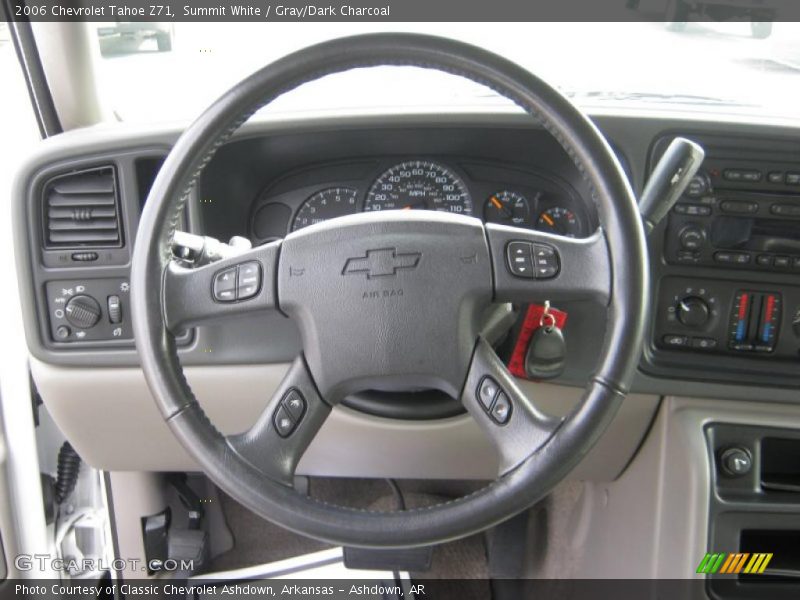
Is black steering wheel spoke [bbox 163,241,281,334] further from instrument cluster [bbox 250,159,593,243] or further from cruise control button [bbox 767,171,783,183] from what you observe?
cruise control button [bbox 767,171,783,183]

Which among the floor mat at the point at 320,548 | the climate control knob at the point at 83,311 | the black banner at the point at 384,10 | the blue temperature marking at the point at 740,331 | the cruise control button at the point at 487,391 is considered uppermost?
the black banner at the point at 384,10

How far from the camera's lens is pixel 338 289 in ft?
2.93

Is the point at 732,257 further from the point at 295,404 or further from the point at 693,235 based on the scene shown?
the point at 295,404

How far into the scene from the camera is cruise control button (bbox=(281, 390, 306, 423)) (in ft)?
2.93

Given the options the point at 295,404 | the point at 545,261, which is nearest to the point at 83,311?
the point at 295,404

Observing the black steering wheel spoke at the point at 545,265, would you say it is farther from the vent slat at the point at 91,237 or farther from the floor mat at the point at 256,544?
the floor mat at the point at 256,544

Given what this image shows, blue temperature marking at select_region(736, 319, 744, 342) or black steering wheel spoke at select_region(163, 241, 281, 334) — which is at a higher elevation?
black steering wheel spoke at select_region(163, 241, 281, 334)

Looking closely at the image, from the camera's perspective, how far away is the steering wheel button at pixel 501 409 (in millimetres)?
869

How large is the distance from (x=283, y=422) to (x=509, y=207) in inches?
23.3

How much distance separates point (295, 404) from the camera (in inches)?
35.4

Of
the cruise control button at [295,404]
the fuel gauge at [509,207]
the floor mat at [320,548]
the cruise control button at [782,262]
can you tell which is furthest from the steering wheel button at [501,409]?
the floor mat at [320,548]

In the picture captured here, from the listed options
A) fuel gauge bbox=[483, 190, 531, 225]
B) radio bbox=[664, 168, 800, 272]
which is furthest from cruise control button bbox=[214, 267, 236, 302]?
radio bbox=[664, 168, 800, 272]

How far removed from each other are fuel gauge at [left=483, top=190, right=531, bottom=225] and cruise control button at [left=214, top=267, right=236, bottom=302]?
53cm

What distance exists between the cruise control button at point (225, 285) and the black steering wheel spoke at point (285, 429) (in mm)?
115
